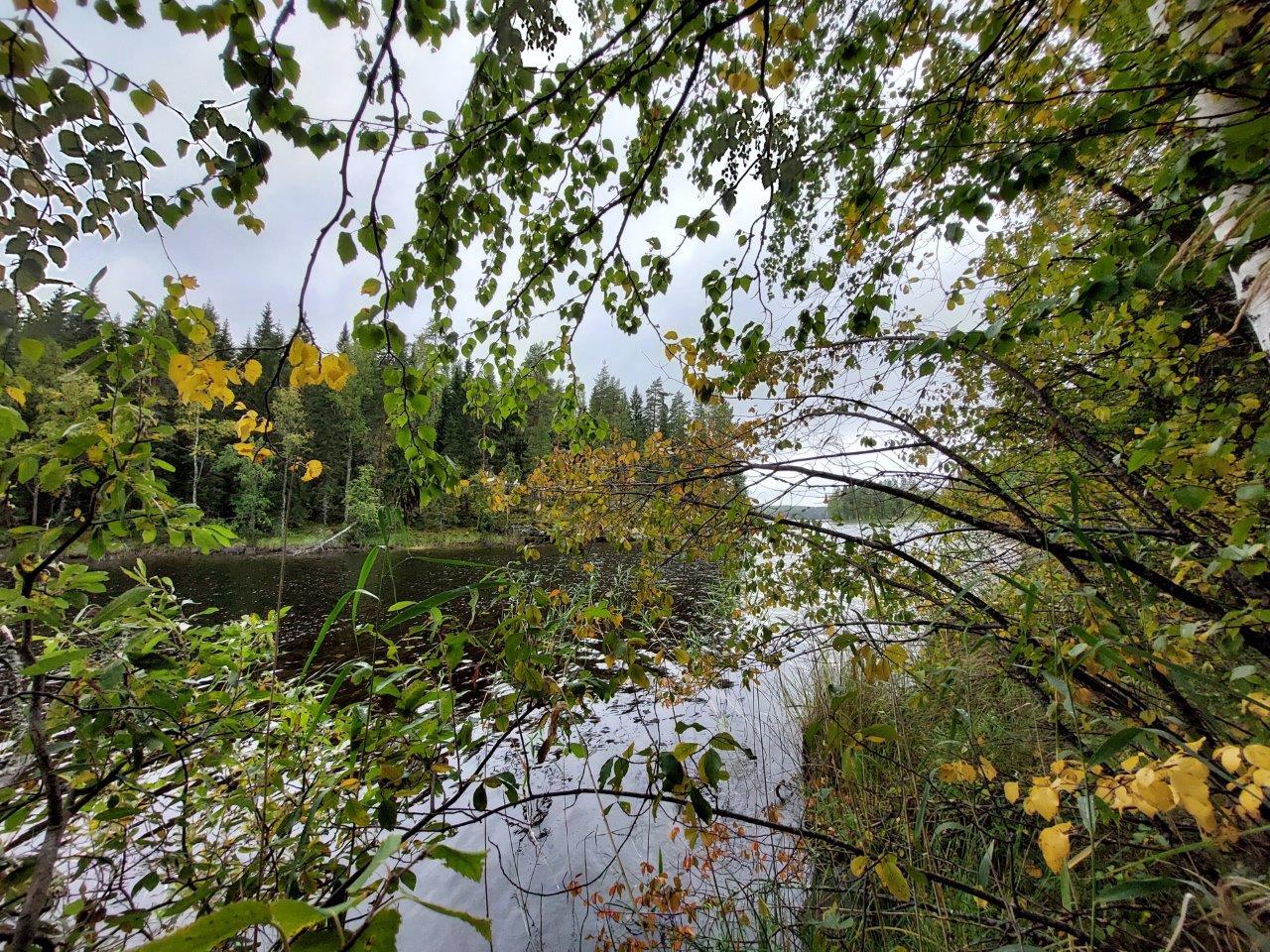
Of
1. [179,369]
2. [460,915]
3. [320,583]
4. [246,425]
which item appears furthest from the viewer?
[320,583]

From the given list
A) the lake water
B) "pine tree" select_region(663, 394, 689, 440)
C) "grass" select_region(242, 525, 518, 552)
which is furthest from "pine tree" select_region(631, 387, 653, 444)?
the lake water

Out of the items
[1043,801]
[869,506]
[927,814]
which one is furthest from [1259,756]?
[927,814]

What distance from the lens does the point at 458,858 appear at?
687 mm

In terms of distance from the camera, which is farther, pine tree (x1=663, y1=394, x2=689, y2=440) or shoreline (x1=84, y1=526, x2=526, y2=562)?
shoreline (x1=84, y1=526, x2=526, y2=562)

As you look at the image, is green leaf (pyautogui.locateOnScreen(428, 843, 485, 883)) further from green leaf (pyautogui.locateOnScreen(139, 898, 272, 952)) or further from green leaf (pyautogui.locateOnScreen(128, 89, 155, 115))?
green leaf (pyautogui.locateOnScreen(128, 89, 155, 115))

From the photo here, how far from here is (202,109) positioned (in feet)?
3.92

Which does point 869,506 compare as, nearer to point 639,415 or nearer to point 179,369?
point 179,369

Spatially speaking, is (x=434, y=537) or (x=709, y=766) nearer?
(x=709, y=766)

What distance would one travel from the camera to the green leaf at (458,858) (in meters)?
0.66

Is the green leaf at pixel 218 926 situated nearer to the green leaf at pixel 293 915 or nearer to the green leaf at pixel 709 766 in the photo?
the green leaf at pixel 293 915

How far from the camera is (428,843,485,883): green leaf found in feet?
2.16

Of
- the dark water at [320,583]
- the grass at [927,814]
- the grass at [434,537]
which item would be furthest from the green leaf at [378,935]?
the grass at [434,537]

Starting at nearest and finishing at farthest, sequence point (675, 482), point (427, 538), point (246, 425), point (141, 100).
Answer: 1. point (141, 100)
2. point (246, 425)
3. point (675, 482)
4. point (427, 538)

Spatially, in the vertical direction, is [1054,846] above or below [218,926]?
below
